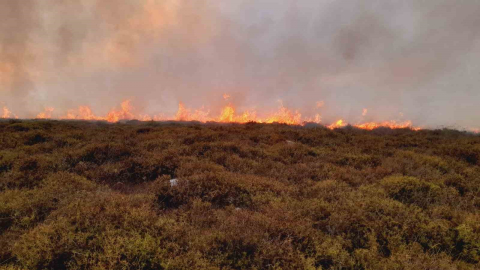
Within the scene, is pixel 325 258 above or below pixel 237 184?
below

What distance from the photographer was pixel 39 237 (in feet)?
16.5

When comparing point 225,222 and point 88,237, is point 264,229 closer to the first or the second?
point 225,222

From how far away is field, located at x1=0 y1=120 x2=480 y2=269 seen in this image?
494 centimetres

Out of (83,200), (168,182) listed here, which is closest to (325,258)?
(168,182)

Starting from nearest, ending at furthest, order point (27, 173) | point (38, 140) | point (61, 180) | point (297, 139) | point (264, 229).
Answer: point (264, 229)
point (61, 180)
point (27, 173)
point (38, 140)
point (297, 139)

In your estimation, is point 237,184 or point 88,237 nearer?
point 88,237

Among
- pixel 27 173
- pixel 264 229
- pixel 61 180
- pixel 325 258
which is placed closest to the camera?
pixel 325 258

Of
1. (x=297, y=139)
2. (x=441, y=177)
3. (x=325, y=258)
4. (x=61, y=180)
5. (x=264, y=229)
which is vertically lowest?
(x=325, y=258)

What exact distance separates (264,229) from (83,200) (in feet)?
16.3

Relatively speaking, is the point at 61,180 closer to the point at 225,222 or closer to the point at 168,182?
the point at 168,182

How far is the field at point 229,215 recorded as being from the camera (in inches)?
195

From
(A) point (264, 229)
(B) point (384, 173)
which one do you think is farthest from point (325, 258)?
(B) point (384, 173)

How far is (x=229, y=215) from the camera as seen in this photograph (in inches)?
269

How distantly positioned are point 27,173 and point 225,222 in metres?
8.08
